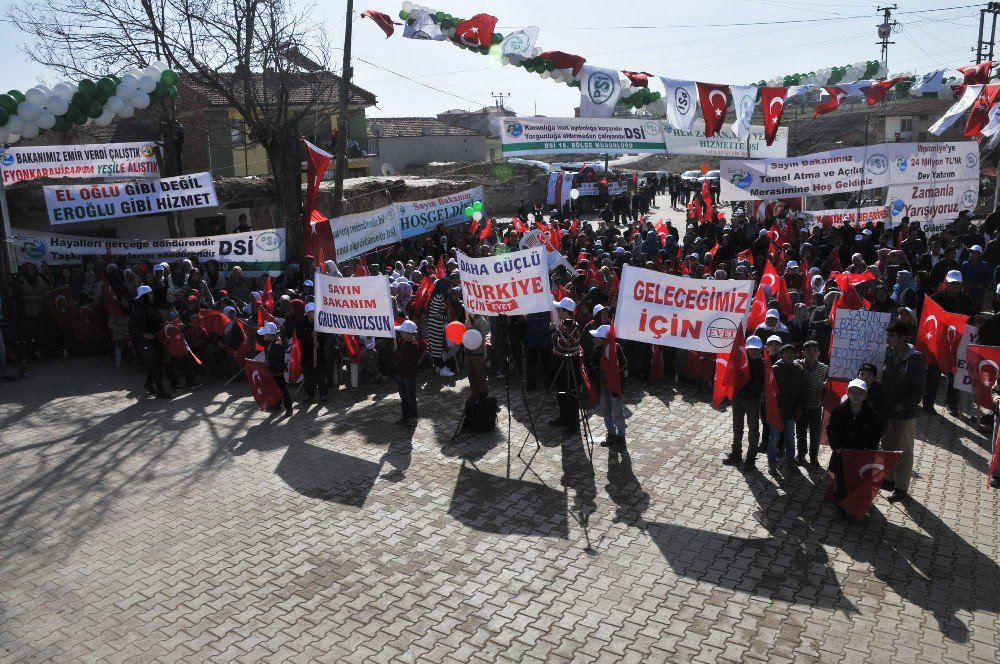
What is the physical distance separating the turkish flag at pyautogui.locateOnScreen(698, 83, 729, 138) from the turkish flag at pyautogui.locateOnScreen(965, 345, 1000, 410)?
906 cm

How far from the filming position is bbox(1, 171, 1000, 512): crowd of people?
8586mm

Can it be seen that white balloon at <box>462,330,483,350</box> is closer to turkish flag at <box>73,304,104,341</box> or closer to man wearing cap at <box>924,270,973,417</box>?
man wearing cap at <box>924,270,973,417</box>

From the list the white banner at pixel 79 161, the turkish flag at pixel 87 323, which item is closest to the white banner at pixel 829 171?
the white banner at pixel 79 161

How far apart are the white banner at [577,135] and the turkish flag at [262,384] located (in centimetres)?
857

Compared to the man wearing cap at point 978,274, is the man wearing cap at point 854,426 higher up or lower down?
lower down

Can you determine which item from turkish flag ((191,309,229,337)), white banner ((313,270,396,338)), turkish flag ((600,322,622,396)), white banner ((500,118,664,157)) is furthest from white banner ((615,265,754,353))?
white banner ((500,118,664,157))

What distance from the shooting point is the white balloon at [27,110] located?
14.1m

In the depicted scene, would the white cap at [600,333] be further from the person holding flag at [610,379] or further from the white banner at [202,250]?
the white banner at [202,250]

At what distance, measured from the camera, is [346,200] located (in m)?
Result: 22.4

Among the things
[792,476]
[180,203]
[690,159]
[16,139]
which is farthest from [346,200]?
[690,159]

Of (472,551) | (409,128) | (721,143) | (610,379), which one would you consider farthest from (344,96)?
(409,128)

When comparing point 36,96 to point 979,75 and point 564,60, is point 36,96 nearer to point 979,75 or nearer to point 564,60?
point 564,60

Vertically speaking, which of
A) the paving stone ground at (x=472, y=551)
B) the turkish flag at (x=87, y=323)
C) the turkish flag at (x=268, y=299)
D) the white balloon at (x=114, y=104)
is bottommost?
the paving stone ground at (x=472, y=551)

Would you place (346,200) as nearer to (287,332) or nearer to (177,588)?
(287,332)
